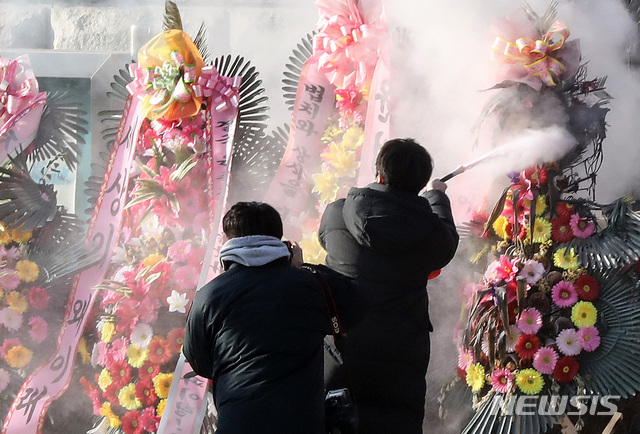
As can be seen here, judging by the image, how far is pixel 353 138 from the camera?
3820mm

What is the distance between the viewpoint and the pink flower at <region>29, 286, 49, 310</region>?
14.0 feet

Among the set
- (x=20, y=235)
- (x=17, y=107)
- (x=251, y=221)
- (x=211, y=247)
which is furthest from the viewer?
(x=17, y=107)

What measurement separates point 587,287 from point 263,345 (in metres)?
1.46

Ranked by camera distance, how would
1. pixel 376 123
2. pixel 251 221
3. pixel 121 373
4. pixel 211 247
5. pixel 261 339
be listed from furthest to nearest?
pixel 121 373, pixel 211 247, pixel 376 123, pixel 251 221, pixel 261 339

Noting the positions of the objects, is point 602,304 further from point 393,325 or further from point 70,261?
point 70,261

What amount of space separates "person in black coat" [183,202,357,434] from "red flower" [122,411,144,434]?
146cm

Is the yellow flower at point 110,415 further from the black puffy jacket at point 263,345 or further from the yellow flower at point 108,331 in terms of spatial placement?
the black puffy jacket at point 263,345

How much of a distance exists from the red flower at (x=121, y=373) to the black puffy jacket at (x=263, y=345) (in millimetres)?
1505

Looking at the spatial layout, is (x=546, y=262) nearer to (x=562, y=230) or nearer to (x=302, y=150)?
(x=562, y=230)

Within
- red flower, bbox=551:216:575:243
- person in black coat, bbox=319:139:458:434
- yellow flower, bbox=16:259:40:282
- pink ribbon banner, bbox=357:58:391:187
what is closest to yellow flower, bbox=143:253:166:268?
yellow flower, bbox=16:259:40:282

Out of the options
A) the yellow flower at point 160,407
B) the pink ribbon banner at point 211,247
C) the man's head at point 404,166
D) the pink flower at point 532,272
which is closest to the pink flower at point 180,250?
the pink ribbon banner at point 211,247

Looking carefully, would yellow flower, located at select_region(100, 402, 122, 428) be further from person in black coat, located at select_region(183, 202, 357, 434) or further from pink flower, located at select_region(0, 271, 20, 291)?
person in black coat, located at select_region(183, 202, 357, 434)

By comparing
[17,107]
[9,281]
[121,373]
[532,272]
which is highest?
[17,107]

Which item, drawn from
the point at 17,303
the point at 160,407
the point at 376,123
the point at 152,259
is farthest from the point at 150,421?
the point at 376,123
